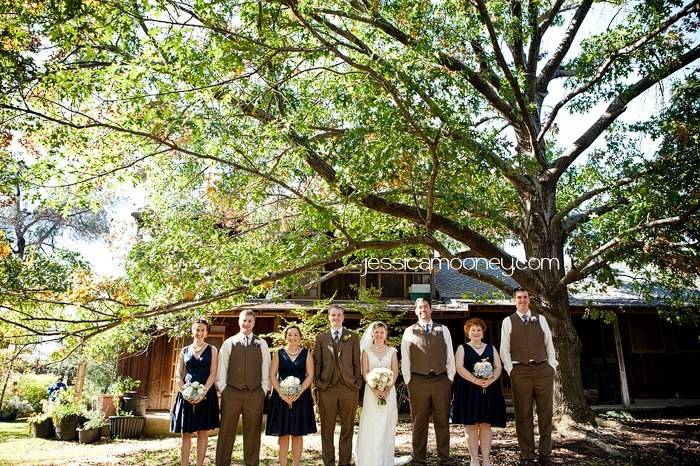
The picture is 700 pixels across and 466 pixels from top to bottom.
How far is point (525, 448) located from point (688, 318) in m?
5.97

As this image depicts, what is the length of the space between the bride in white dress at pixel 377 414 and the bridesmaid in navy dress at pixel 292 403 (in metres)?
0.59

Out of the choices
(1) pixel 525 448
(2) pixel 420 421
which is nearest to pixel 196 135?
(2) pixel 420 421

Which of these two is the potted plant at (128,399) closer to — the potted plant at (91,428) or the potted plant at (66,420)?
the potted plant at (91,428)

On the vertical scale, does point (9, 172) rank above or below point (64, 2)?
below

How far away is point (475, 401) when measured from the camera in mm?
5656

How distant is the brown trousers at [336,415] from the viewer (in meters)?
5.59

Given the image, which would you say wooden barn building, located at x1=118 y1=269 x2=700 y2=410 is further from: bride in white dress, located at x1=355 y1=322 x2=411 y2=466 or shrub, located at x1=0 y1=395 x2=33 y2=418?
bride in white dress, located at x1=355 y1=322 x2=411 y2=466

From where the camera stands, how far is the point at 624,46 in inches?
311

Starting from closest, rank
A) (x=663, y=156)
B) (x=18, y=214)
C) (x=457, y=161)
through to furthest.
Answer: (x=457, y=161), (x=663, y=156), (x=18, y=214)

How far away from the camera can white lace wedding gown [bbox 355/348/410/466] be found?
5652 millimetres

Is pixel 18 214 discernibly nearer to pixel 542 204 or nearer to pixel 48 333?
pixel 48 333

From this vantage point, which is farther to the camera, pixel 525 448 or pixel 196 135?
pixel 525 448

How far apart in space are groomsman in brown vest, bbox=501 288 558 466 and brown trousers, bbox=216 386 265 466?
2.91 m

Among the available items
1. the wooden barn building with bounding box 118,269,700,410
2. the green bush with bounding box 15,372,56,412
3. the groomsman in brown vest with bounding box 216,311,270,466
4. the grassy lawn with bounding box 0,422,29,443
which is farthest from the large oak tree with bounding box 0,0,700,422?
the green bush with bounding box 15,372,56,412
